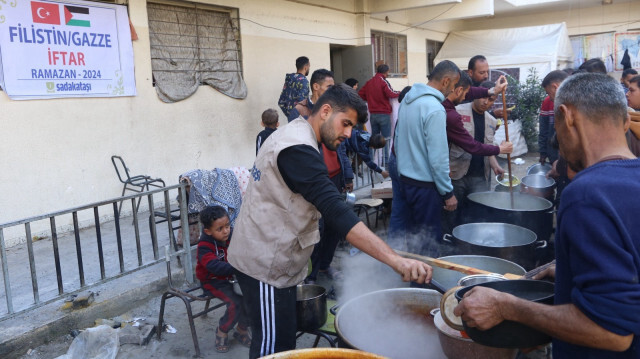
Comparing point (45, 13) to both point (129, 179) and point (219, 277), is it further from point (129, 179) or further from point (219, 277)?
point (219, 277)

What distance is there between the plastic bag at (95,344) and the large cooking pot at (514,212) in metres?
3.29

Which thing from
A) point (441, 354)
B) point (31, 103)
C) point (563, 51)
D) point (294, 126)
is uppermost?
point (563, 51)

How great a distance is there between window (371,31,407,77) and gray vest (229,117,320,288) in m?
10.5

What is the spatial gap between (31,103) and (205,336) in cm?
382

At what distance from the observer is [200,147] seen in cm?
808

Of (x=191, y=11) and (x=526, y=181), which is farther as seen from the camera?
(x=191, y=11)

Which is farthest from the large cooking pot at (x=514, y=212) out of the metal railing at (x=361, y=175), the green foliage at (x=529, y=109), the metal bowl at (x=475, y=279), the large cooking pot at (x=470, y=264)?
the green foliage at (x=529, y=109)

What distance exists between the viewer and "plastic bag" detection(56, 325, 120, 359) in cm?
381

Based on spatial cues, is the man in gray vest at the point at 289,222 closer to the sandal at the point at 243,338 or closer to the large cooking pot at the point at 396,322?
the large cooking pot at the point at 396,322

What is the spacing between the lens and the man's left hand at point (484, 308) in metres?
1.67

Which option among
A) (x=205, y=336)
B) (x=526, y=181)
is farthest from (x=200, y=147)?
(x=526, y=181)

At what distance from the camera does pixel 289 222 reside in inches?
99.0

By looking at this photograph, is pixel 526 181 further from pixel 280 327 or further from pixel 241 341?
pixel 280 327

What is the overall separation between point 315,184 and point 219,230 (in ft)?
6.44
